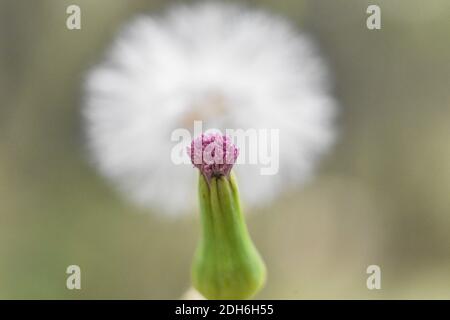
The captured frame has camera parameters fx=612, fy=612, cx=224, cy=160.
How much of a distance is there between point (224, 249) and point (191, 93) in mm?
474

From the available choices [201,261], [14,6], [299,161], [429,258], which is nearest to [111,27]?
[14,6]

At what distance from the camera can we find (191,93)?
4.17 feet

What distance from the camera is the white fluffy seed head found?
1.23 m

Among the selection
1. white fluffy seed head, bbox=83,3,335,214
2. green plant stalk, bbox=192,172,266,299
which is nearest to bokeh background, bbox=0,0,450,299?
white fluffy seed head, bbox=83,3,335,214

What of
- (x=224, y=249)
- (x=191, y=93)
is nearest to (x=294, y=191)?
(x=191, y=93)

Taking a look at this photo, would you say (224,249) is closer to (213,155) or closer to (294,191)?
(213,155)

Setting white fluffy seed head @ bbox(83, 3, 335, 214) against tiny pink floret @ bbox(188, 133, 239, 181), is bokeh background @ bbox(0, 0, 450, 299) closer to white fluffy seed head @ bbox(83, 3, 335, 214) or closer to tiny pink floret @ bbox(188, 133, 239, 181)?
white fluffy seed head @ bbox(83, 3, 335, 214)

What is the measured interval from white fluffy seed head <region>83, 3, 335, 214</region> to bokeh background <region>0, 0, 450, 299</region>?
0.20 ft

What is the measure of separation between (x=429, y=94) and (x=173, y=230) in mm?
639

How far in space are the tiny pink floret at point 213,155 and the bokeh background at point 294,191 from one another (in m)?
0.45

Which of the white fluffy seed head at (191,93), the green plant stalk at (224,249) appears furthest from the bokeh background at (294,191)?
the green plant stalk at (224,249)

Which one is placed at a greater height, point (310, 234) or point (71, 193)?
point (71, 193)

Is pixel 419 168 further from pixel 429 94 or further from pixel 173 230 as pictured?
pixel 173 230

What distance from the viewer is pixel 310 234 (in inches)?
55.1
